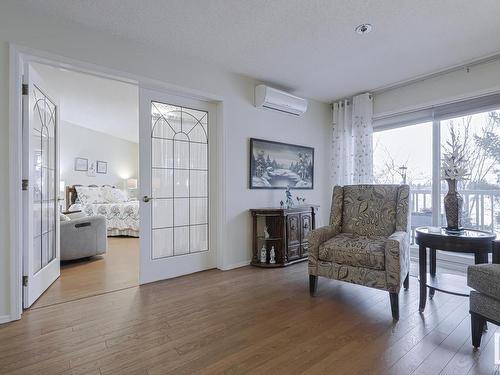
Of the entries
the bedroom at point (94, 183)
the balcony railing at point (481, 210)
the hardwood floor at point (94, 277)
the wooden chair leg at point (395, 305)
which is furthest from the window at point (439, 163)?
the bedroom at point (94, 183)

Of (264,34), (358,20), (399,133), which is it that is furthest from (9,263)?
(399,133)

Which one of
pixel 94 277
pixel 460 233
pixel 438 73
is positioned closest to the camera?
pixel 460 233

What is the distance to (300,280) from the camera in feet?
9.82

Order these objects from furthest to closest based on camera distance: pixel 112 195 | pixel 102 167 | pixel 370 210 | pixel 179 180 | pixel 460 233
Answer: pixel 102 167 → pixel 112 195 → pixel 179 180 → pixel 370 210 → pixel 460 233

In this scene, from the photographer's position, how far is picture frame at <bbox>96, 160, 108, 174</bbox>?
7.67 meters

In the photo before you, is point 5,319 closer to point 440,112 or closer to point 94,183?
point 440,112

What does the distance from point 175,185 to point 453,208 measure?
2776 mm

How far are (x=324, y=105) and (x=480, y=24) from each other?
240 centimetres

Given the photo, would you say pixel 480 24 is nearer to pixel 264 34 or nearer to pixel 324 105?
pixel 264 34

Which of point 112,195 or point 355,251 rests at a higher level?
point 112,195

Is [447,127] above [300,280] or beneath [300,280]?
above

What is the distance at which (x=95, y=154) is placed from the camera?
7672 mm

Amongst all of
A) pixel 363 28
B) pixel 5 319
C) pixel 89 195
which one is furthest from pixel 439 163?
pixel 89 195

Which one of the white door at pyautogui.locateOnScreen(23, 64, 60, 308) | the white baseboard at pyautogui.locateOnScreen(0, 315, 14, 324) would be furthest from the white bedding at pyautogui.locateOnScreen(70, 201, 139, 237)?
the white baseboard at pyautogui.locateOnScreen(0, 315, 14, 324)
